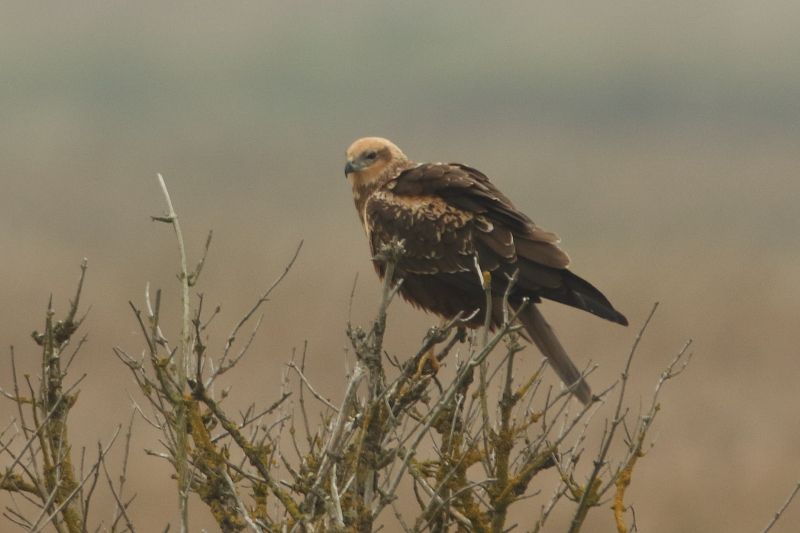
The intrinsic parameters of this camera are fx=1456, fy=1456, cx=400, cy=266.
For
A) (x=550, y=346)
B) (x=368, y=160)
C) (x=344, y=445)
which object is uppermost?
(x=368, y=160)

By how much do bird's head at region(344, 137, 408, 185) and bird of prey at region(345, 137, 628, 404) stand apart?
42 centimetres

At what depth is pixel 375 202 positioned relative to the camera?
27.3 ft

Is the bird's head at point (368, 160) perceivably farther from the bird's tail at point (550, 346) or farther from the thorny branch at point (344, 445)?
the thorny branch at point (344, 445)

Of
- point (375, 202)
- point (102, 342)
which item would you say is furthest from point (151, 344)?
point (102, 342)

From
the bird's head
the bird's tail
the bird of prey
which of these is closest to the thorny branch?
the bird's tail

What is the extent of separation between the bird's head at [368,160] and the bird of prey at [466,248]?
16.7 inches

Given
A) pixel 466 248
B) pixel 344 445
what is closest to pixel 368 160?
pixel 466 248

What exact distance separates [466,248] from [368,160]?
4.18ft

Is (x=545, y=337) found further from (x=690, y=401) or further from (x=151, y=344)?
(x=690, y=401)

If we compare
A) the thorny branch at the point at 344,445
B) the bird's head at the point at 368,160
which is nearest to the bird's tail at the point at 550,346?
the thorny branch at the point at 344,445

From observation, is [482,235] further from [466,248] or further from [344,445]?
[344,445]

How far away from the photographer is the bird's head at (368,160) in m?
8.90

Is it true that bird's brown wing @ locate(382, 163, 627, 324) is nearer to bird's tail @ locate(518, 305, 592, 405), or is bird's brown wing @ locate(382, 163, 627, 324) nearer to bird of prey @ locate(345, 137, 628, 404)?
bird of prey @ locate(345, 137, 628, 404)

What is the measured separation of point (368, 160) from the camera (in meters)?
8.93
